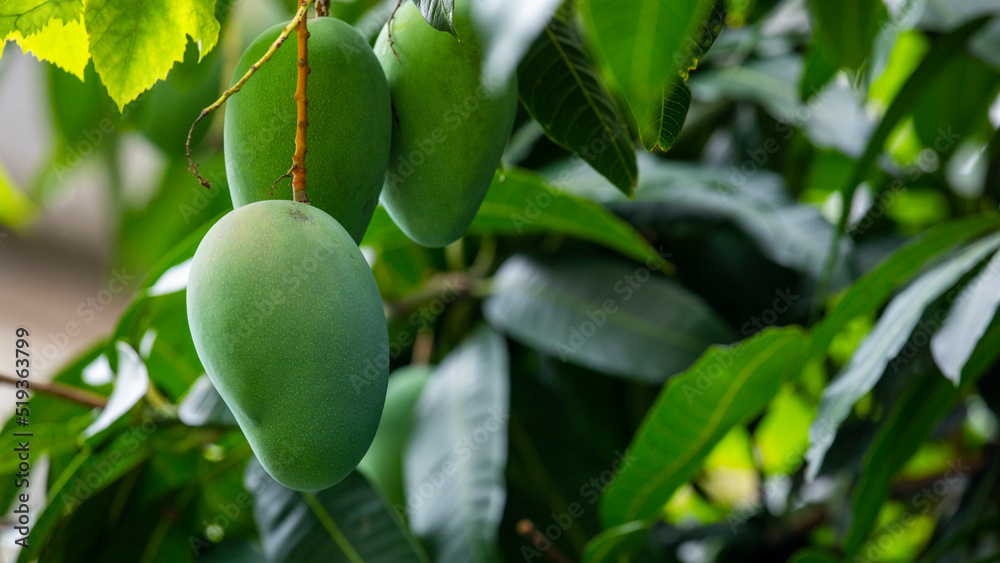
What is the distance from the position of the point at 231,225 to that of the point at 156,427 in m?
0.43

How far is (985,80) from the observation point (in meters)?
0.80

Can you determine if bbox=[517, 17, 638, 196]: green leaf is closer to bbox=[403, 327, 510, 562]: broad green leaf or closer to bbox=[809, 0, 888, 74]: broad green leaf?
bbox=[809, 0, 888, 74]: broad green leaf

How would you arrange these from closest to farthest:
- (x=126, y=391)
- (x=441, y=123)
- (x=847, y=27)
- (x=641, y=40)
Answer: (x=641, y=40) < (x=441, y=123) < (x=847, y=27) < (x=126, y=391)

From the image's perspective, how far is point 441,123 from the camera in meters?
0.33

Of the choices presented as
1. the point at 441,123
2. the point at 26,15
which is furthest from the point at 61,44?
the point at 441,123

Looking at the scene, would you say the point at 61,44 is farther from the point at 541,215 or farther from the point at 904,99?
the point at 904,99

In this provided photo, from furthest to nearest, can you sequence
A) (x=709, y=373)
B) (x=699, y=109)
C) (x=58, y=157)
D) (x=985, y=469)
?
(x=58, y=157)
(x=699, y=109)
(x=985, y=469)
(x=709, y=373)

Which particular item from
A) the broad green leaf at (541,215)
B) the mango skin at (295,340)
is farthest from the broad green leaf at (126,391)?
the mango skin at (295,340)

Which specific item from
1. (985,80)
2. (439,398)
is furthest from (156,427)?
(985,80)

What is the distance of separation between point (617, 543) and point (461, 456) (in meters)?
0.15

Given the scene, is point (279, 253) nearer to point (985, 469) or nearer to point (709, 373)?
point (709, 373)

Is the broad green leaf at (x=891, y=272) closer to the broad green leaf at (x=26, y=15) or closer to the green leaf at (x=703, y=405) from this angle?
the green leaf at (x=703, y=405)

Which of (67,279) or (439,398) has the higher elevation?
(439,398)

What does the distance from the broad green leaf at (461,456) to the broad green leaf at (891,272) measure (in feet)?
0.83
